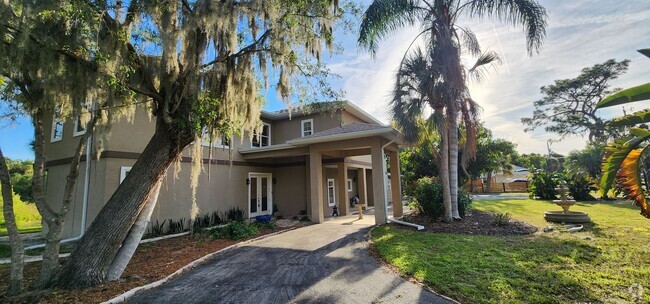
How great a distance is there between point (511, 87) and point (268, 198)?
11941 mm

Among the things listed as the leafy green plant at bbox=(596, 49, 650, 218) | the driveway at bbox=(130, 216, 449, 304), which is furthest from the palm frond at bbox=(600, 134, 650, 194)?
the driveway at bbox=(130, 216, 449, 304)

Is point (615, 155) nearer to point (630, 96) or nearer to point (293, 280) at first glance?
point (630, 96)

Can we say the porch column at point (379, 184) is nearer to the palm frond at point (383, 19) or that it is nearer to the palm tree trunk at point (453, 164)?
the palm tree trunk at point (453, 164)

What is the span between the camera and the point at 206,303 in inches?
170

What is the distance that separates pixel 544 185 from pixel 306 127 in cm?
1610

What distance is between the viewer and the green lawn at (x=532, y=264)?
421 centimetres

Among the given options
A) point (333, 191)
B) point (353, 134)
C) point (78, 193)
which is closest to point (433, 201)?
point (353, 134)

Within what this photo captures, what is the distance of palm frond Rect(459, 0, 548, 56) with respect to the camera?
29.4 ft

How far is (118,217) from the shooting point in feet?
17.3

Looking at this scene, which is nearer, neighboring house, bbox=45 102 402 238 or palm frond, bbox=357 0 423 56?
neighboring house, bbox=45 102 402 238

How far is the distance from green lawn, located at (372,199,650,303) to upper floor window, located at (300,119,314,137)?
7615mm

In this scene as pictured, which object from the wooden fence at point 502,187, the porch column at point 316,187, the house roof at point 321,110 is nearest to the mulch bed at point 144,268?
the porch column at point 316,187

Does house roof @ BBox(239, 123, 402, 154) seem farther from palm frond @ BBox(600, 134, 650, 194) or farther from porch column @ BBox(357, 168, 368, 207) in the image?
porch column @ BBox(357, 168, 368, 207)

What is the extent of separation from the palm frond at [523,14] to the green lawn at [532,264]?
593cm
